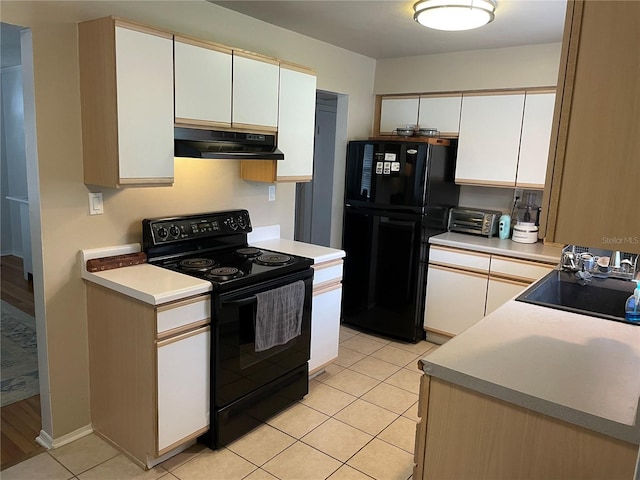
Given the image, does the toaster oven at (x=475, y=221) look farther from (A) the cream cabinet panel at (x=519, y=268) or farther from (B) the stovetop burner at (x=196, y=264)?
(B) the stovetop burner at (x=196, y=264)

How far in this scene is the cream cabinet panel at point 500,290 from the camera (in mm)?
3555

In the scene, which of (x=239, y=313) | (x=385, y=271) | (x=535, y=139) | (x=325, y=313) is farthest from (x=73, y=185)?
(x=535, y=139)

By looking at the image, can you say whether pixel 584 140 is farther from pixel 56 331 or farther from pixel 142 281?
pixel 56 331

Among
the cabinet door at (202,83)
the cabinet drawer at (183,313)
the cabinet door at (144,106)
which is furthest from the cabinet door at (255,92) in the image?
the cabinet drawer at (183,313)

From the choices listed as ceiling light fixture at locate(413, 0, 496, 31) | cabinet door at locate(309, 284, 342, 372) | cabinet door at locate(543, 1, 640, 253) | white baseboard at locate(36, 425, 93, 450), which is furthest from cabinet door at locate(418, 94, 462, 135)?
white baseboard at locate(36, 425, 93, 450)

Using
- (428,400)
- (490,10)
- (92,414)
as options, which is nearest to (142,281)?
(92,414)

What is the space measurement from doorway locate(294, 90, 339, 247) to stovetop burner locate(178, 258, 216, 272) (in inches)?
70.7

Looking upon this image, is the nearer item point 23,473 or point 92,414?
point 23,473

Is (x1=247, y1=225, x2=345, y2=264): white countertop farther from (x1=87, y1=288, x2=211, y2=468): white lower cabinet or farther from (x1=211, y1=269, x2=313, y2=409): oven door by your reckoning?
(x1=87, y1=288, x2=211, y2=468): white lower cabinet

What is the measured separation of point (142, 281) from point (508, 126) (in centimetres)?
294

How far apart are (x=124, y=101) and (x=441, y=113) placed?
106 inches

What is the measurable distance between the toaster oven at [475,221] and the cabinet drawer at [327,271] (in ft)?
4.52

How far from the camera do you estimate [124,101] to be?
88.1 inches

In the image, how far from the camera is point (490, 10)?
2506mm
